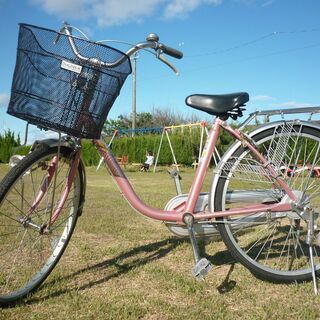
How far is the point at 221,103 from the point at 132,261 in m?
1.39

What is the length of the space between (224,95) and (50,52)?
1.11 metres

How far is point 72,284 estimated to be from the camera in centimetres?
263

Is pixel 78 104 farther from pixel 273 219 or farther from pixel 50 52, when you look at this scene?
pixel 273 219

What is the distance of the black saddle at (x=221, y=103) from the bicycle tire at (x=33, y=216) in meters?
0.84

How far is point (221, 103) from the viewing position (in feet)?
8.38

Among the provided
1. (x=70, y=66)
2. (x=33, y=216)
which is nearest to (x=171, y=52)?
(x=70, y=66)

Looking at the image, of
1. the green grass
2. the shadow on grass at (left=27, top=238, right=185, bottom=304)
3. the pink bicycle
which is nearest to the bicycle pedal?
the pink bicycle

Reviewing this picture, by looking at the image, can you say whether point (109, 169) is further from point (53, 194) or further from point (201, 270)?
point (201, 270)

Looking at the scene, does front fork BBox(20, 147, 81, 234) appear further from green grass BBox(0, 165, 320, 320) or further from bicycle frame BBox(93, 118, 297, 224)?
green grass BBox(0, 165, 320, 320)

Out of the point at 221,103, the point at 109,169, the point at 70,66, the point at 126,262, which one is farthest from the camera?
the point at 126,262

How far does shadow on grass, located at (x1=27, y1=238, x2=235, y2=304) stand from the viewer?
260 centimetres

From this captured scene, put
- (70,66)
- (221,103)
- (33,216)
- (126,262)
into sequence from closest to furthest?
(70,66)
(33,216)
(221,103)
(126,262)

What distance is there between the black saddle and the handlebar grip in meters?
0.27

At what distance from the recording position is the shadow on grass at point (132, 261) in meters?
2.60
